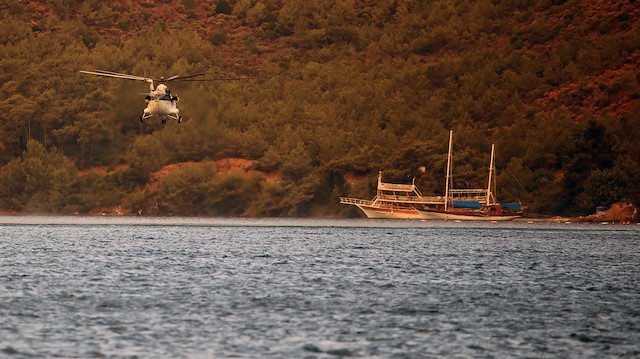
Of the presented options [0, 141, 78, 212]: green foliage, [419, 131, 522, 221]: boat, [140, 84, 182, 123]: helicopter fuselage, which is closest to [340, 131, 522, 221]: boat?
[419, 131, 522, 221]: boat

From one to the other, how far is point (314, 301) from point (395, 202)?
5228 inches

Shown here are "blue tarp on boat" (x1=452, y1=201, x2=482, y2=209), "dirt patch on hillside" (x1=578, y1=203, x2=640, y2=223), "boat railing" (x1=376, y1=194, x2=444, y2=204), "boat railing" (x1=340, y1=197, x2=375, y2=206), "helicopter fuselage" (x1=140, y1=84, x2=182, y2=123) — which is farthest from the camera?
"boat railing" (x1=340, y1=197, x2=375, y2=206)

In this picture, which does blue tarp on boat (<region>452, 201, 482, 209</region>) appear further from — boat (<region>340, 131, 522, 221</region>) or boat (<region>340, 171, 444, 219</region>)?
boat (<region>340, 171, 444, 219</region>)

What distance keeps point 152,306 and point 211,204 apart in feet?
446

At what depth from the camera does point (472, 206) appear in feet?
560

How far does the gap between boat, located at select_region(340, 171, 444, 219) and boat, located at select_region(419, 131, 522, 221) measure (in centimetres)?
207

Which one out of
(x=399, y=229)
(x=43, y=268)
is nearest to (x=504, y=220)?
(x=399, y=229)

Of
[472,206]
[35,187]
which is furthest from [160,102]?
[35,187]

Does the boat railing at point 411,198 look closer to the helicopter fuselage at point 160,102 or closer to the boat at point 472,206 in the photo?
the boat at point 472,206

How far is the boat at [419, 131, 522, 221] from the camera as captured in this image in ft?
545

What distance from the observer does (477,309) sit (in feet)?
154

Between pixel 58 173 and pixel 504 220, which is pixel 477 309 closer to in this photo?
pixel 504 220

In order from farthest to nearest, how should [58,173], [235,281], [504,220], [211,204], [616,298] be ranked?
1. [58,173]
2. [211,204]
3. [504,220]
4. [235,281]
5. [616,298]

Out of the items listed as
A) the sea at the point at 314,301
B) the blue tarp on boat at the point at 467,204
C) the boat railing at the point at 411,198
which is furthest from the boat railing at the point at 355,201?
the sea at the point at 314,301
